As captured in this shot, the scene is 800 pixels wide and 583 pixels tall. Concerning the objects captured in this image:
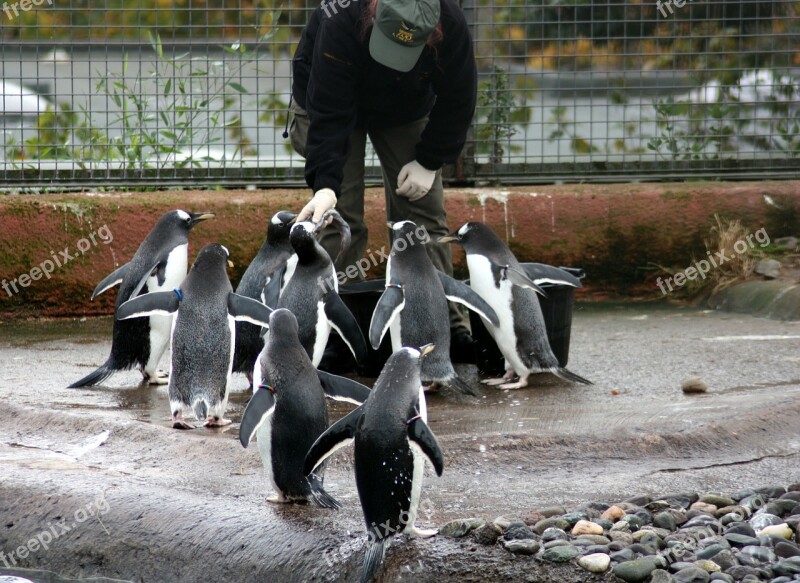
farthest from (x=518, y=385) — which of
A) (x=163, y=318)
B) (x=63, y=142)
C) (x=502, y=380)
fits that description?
(x=63, y=142)

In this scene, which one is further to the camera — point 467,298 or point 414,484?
point 467,298

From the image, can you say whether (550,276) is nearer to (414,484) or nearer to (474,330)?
(474,330)

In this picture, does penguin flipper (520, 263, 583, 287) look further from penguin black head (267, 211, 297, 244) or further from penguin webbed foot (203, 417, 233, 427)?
penguin webbed foot (203, 417, 233, 427)

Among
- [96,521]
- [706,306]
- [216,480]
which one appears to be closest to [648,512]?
[216,480]

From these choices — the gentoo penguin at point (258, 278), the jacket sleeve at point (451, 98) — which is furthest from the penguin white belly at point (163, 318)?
the jacket sleeve at point (451, 98)

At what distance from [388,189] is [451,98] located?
66 centimetres

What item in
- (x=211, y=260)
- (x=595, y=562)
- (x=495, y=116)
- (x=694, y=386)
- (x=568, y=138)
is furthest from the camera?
(x=568, y=138)

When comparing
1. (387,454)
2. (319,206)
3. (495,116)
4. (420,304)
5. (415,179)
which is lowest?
(387,454)

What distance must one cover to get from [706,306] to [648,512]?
3.83 meters

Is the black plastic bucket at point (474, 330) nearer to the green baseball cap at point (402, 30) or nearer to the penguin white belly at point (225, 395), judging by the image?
the penguin white belly at point (225, 395)

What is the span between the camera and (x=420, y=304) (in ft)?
13.8

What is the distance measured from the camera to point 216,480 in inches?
124

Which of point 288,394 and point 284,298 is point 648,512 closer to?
point 288,394

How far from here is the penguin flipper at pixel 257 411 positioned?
280 centimetres
